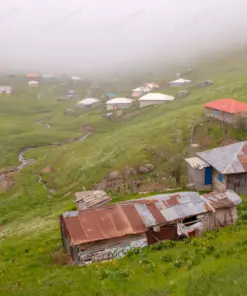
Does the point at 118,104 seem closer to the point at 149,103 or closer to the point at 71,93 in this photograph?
the point at 149,103

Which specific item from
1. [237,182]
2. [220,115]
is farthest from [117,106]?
[237,182]

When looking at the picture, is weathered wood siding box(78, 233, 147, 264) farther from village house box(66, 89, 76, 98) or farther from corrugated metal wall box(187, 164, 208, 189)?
village house box(66, 89, 76, 98)

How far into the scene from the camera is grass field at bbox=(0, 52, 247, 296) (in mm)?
21203

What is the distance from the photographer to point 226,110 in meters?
67.1

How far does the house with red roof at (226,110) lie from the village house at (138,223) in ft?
122

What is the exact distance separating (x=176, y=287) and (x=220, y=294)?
233cm

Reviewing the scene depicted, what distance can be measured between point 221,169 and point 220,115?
29.4 m

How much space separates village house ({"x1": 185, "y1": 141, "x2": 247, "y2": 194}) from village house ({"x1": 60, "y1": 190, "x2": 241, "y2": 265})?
10.9 m

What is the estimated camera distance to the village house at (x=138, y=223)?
27.8m

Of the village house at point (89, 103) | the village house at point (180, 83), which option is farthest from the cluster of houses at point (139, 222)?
the village house at point (180, 83)

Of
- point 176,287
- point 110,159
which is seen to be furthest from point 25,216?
point 176,287

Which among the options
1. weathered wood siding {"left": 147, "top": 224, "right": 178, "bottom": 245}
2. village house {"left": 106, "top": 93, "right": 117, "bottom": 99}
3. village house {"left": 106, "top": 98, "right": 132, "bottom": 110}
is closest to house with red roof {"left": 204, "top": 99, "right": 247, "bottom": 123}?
weathered wood siding {"left": 147, "top": 224, "right": 178, "bottom": 245}

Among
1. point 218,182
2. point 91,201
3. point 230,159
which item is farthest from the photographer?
point 218,182

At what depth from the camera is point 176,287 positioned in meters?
19.8
